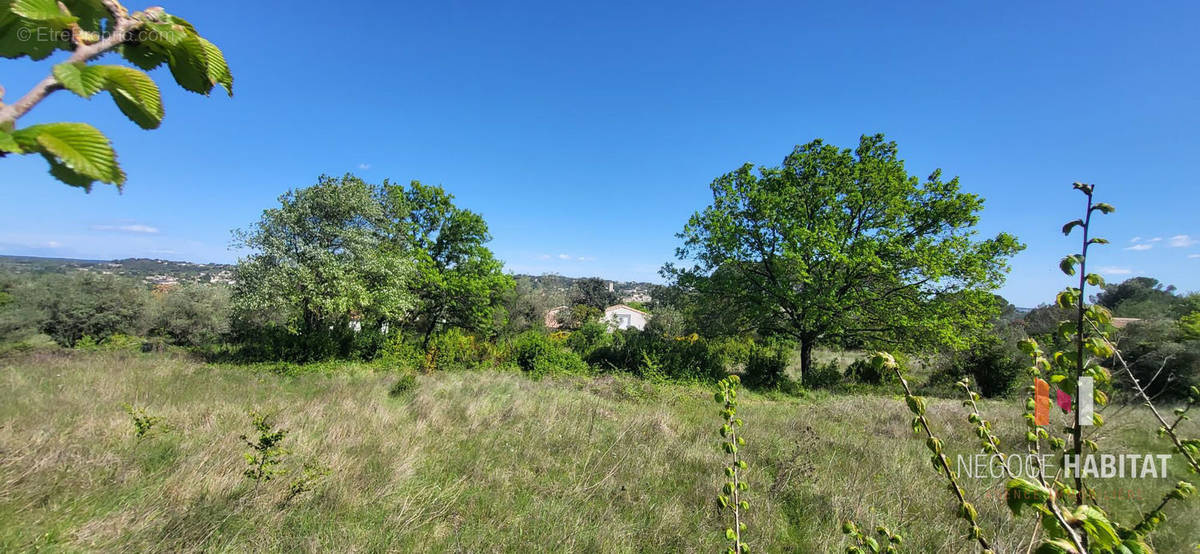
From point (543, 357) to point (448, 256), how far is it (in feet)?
28.1

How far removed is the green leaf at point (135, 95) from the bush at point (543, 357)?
1325cm

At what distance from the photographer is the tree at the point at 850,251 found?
453 inches

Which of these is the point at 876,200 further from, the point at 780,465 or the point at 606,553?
the point at 606,553

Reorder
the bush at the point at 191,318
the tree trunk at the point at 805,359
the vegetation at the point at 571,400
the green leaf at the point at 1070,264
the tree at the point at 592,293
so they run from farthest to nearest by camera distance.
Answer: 1. the tree at the point at 592,293
2. the bush at the point at 191,318
3. the tree trunk at the point at 805,359
4. the vegetation at the point at 571,400
5. the green leaf at the point at 1070,264

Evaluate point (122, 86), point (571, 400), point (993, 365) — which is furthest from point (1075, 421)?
point (993, 365)

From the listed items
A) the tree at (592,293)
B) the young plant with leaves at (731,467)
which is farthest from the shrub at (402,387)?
the tree at (592,293)

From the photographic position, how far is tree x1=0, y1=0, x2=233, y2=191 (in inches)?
20.0

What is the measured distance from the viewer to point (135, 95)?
2.24ft

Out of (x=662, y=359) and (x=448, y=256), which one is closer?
(x=662, y=359)

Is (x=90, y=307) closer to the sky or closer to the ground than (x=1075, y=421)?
closer to the ground

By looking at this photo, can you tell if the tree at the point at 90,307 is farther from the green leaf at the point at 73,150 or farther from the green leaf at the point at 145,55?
the green leaf at the point at 73,150

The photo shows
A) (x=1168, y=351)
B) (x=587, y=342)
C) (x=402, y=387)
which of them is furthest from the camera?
(x=587, y=342)

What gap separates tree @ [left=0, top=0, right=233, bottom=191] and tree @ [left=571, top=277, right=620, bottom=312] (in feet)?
195

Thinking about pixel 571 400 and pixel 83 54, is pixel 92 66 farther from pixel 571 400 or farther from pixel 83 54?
pixel 571 400
